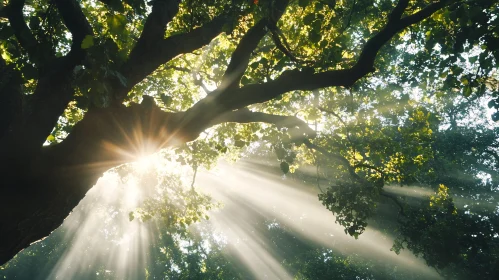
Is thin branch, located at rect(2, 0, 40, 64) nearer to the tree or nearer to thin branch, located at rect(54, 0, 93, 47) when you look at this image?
the tree

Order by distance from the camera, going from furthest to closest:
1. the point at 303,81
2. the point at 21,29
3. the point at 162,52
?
A: 1. the point at 162,52
2. the point at 303,81
3. the point at 21,29

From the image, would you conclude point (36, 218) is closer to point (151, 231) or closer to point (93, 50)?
point (93, 50)

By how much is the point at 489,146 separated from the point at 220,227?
34.2 metres

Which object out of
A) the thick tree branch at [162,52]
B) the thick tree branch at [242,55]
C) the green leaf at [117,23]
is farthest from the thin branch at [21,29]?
the thick tree branch at [242,55]

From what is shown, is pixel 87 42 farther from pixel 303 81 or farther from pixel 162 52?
pixel 303 81

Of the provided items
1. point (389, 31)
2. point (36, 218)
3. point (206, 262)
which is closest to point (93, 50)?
point (36, 218)

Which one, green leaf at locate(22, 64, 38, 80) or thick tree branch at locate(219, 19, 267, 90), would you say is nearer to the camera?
green leaf at locate(22, 64, 38, 80)

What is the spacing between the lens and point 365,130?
31.3ft

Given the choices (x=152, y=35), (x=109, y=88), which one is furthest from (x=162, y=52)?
(x=109, y=88)

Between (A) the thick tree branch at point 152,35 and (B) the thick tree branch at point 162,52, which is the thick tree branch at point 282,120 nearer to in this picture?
(B) the thick tree branch at point 162,52

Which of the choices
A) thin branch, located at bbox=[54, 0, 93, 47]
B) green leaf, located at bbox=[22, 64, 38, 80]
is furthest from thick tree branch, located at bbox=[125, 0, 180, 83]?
green leaf, located at bbox=[22, 64, 38, 80]

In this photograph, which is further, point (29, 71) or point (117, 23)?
point (29, 71)

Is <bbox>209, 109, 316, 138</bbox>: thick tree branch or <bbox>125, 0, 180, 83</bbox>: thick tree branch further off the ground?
<bbox>125, 0, 180, 83</bbox>: thick tree branch

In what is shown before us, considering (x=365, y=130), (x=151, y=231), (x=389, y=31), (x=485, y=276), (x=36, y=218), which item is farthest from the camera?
(x=151, y=231)
